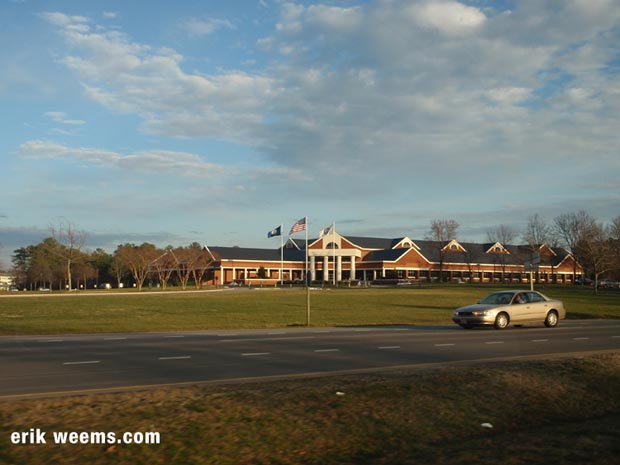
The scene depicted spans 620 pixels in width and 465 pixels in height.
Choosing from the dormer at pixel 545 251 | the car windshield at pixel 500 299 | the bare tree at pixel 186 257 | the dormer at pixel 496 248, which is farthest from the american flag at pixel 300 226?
the dormer at pixel 496 248

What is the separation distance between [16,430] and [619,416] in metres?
7.21

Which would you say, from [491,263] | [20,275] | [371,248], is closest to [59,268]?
[20,275]

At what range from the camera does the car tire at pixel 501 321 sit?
2309cm

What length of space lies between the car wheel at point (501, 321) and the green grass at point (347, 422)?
43.9ft

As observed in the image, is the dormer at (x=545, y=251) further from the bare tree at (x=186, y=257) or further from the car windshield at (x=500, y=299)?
the car windshield at (x=500, y=299)

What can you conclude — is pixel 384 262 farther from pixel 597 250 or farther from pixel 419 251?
pixel 597 250

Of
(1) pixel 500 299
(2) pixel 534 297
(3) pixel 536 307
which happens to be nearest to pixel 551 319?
(3) pixel 536 307

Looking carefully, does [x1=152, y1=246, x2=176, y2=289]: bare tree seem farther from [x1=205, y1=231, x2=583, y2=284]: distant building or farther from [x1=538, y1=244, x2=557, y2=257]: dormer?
[x1=538, y1=244, x2=557, y2=257]: dormer

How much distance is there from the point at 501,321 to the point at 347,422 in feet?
56.6

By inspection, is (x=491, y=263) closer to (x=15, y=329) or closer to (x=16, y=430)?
(x=15, y=329)

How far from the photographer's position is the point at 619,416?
319 inches

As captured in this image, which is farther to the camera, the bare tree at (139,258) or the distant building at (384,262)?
the distant building at (384,262)

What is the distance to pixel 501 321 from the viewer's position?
913 inches

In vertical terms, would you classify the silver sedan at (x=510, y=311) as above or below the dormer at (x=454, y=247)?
below
